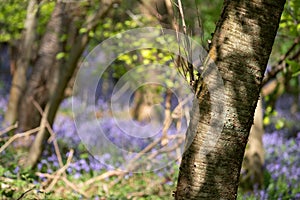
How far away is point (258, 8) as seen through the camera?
2.62m

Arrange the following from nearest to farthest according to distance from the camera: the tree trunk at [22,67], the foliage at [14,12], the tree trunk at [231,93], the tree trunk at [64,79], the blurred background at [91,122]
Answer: the tree trunk at [231,93] → the blurred background at [91,122] → the tree trunk at [64,79] → the foliage at [14,12] → the tree trunk at [22,67]

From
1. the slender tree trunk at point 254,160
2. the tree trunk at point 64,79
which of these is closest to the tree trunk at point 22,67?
the tree trunk at point 64,79

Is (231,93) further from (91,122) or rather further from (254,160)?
(91,122)

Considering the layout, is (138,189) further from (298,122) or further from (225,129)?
(298,122)

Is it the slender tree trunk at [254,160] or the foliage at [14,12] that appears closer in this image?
the slender tree trunk at [254,160]

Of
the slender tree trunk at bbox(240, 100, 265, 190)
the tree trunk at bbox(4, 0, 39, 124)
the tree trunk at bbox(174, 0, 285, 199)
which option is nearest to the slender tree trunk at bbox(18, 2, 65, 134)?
the tree trunk at bbox(4, 0, 39, 124)

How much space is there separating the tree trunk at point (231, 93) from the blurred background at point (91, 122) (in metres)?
0.41

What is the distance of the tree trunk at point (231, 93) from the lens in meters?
2.63

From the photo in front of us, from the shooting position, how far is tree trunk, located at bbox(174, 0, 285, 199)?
263 cm

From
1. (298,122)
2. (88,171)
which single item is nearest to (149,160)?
(88,171)

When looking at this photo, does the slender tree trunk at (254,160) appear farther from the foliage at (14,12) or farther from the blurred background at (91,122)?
the foliage at (14,12)

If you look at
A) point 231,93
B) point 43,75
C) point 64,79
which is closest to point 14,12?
point 43,75

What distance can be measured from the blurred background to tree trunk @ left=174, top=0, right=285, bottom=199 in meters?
0.41

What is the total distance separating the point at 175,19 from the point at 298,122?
49.8 ft
